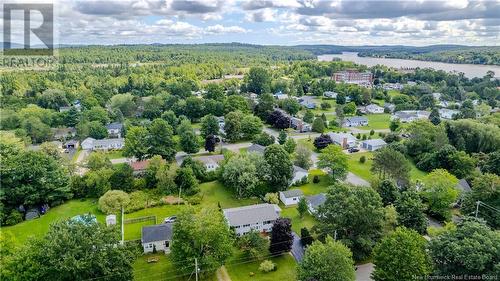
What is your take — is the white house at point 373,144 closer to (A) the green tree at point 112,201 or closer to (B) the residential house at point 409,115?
(B) the residential house at point 409,115

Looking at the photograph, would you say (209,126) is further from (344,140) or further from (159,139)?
(344,140)

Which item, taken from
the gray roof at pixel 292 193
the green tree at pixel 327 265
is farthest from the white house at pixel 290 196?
the green tree at pixel 327 265

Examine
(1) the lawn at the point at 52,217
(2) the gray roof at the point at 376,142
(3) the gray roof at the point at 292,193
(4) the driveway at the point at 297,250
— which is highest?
(2) the gray roof at the point at 376,142

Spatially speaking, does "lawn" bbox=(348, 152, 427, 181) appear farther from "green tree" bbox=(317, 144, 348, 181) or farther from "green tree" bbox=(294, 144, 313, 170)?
"green tree" bbox=(294, 144, 313, 170)

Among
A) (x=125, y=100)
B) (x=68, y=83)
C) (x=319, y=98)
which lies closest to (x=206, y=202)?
(x=125, y=100)

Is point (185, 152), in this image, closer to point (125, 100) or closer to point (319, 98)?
point (125, 100)

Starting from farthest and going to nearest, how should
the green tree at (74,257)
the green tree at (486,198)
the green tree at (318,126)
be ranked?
the green tree at (318,126)
the green tree at (486,198)
the green tree at (74,257)

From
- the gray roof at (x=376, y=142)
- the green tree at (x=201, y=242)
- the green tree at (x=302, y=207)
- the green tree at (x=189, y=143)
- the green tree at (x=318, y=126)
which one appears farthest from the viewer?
the green tree at (x=318, y=126)
